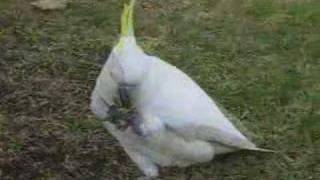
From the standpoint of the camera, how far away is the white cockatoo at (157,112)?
283 centimetres

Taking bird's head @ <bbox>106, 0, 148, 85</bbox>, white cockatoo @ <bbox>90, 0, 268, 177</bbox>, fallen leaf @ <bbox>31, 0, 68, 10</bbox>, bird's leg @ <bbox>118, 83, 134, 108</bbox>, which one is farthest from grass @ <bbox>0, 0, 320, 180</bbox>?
bird's head @ <bbox>106, 0, 148, 85</bbox>

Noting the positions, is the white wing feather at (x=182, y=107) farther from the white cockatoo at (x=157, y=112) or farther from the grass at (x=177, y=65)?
the grass at (x=177, y=65)

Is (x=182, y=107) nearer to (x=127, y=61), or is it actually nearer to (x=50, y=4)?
(x=127, y=61)

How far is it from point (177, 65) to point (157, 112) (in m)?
1.02

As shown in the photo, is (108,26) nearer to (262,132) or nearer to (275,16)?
(275,16)

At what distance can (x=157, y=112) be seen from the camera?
2916mm

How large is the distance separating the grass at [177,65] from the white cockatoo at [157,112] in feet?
0.62

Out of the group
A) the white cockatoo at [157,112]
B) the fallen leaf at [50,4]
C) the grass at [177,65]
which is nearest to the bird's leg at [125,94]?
the white cockatoo at [157,112]

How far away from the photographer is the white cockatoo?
2.83 meters

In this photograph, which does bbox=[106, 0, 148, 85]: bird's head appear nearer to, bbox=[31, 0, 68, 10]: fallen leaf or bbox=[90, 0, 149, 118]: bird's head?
bbox=[90, 0, 149, 118]: bird's head

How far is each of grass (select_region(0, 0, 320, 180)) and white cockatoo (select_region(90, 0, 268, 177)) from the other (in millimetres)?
188

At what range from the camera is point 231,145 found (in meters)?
3.14

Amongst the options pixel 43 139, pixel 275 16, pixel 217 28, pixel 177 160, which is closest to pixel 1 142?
pixel 43 139

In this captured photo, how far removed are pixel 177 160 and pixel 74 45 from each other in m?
1.20
